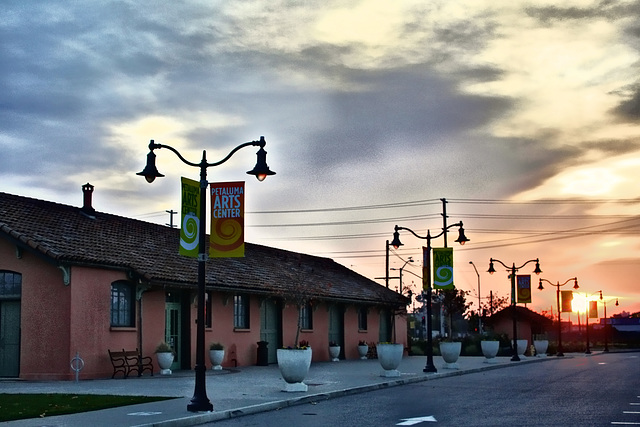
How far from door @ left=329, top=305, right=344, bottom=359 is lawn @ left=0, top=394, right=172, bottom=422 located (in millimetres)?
25739

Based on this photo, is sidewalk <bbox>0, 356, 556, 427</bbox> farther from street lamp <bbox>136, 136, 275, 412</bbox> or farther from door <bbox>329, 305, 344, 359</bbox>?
door <bbox>329, 305, 344, 359</bbox>

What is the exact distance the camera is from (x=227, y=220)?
56.7 ft

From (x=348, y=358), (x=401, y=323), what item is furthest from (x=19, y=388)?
(x=401, y=323)

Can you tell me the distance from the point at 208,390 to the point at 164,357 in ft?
25.0

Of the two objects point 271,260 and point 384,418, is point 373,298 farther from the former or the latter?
point 384,418

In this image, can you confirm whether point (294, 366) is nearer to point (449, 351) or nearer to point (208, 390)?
point (208, 390)

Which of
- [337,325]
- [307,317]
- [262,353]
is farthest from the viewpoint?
[337,325]

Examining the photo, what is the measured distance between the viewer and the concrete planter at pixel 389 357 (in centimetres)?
2706

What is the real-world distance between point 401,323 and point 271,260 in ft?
45.0

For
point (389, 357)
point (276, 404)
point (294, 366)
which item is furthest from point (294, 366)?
point (389, 357)

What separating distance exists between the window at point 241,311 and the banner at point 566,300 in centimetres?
3347

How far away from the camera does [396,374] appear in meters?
27.3

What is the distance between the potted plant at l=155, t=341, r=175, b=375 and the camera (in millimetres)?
28141

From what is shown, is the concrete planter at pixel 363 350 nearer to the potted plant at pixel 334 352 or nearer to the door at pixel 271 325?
the potted plant at pixel 334 352
